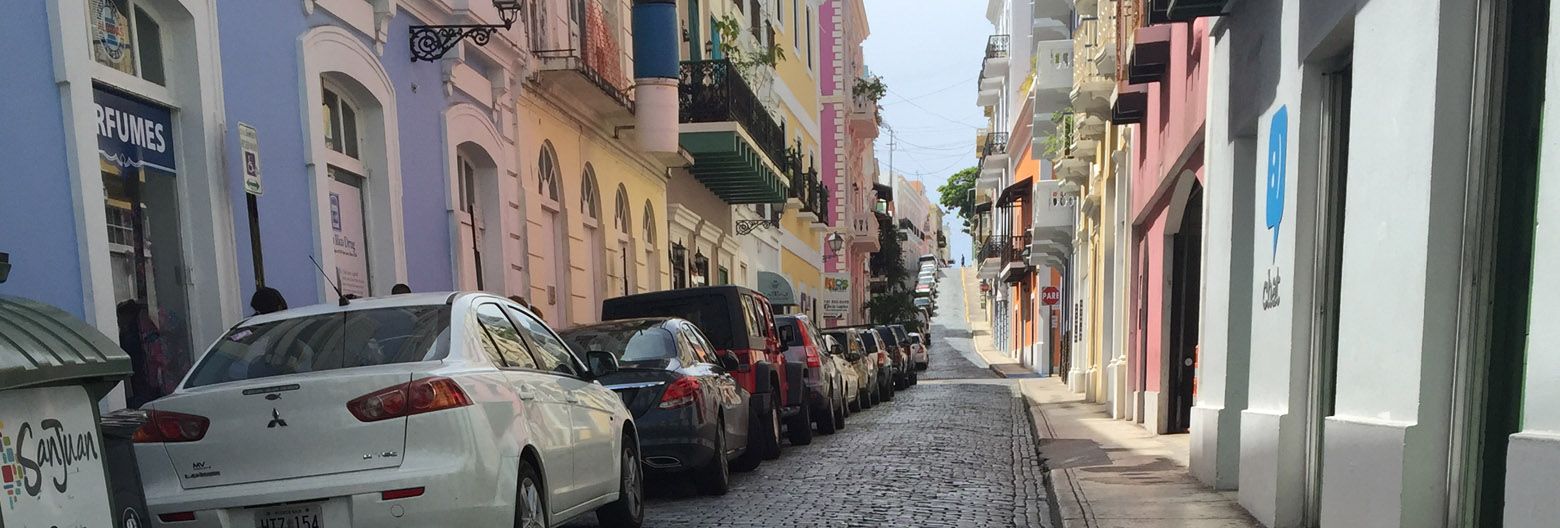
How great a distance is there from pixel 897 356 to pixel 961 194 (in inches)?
2586

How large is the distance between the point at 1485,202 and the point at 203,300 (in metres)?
7.75

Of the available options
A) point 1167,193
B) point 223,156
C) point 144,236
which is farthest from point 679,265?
point 144,236

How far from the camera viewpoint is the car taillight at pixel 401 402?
18.3ft

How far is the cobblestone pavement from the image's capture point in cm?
868

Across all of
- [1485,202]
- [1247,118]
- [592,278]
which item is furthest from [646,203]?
[1485,202]

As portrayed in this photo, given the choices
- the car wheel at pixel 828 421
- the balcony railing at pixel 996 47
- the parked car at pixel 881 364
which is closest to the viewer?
the car wheel at pixel 828 421

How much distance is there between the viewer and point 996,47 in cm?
6047

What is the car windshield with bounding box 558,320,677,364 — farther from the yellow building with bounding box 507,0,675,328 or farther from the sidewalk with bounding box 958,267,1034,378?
the sidewalk with bounding box 958,267,1034,378

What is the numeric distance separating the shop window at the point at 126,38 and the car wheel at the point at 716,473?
456cm

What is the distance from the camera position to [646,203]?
22.1 metres

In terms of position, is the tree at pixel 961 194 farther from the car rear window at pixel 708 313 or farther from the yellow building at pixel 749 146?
the car rear window at pixel 708 313

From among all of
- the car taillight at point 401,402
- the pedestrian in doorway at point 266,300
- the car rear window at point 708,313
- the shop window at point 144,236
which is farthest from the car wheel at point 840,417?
the car taillight at point 401,402

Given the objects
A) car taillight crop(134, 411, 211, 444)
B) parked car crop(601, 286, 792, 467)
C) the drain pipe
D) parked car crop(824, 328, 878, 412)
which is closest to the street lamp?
parked car crop(824, 328, 878, 412)

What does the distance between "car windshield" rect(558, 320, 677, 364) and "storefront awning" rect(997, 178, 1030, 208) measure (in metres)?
37.1
